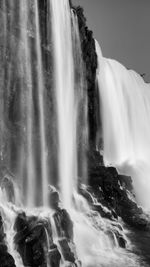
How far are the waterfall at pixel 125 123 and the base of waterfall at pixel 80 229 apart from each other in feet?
20.4

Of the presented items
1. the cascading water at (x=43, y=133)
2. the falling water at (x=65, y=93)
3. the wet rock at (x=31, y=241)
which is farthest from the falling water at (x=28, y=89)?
the wet rock at (x=31, y=241)

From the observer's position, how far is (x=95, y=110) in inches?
1572

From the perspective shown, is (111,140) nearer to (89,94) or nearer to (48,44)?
(89,94)

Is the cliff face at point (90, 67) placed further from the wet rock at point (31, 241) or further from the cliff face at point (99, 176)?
the wet rock at point (31, 241)

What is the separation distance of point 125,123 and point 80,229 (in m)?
26.2

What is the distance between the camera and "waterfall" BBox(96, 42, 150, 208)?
40.3 m

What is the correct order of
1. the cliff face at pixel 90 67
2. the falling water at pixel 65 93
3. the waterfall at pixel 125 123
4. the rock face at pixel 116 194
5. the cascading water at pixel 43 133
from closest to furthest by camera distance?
the cascading water at pixel 43 133 < the rock face at pixel 116 194 < the falling water at pixel 65 93 < the cliff face at pixel 90 67 < the waterfall at pixel 125 123

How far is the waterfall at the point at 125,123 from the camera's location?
40344mm

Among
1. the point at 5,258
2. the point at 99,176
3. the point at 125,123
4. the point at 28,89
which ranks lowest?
the point at 5,258

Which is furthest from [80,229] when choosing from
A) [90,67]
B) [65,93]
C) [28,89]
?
[90,67]

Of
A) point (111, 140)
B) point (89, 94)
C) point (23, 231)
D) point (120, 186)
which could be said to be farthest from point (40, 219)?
point (111, 140)

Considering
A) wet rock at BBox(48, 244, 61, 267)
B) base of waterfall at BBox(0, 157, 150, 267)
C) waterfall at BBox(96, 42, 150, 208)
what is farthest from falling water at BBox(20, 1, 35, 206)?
waterfall at BBox(96, 42, 150, 208)

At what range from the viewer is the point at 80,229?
75.3 ft

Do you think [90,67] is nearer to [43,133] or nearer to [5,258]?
[43,133]
